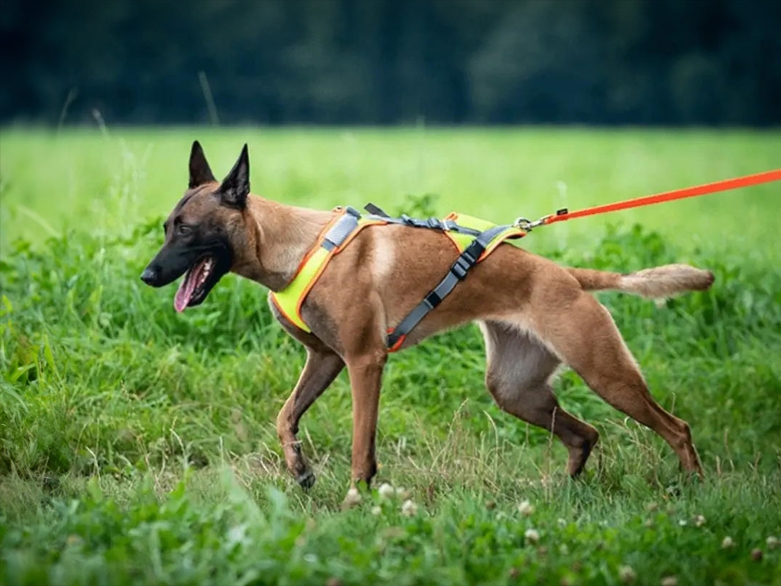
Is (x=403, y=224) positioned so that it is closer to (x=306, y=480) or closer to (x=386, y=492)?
(x=306, y=480)

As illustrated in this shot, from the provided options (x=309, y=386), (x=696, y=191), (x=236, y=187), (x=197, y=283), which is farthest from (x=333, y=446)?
(x=696, y=191)

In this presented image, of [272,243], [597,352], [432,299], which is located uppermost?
[272,243]

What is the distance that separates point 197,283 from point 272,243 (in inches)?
15.7

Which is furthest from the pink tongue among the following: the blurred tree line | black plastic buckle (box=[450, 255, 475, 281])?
the blurred tree line

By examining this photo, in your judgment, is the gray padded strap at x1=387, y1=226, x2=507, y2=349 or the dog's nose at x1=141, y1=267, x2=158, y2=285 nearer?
the dog's nose at x1=141, y1=267, x2=158, y2=285

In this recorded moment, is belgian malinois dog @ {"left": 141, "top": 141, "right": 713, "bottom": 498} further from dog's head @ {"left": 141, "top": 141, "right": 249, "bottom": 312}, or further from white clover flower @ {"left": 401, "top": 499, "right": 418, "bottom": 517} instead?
white clover flower @ {"left": 401, "top": 499, "right": 418, "bottom": 517}

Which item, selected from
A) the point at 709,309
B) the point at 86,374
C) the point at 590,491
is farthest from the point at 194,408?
the point at 709,309

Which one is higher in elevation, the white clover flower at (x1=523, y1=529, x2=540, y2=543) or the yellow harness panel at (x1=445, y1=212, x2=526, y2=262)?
the yellow harness panel at (x1=445, y1=212, x2=526, y2=262)

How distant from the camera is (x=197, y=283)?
5.11 m

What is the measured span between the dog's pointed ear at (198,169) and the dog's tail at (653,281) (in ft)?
6.12

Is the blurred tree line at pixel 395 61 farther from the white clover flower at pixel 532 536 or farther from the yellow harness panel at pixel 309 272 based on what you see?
the white clover flower at pixel 532 536

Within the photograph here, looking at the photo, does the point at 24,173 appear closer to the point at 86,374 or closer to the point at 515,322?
the point at 86,374

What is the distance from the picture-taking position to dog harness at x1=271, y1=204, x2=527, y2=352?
512 centimetres

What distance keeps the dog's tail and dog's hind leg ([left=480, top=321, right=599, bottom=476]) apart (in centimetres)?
47
